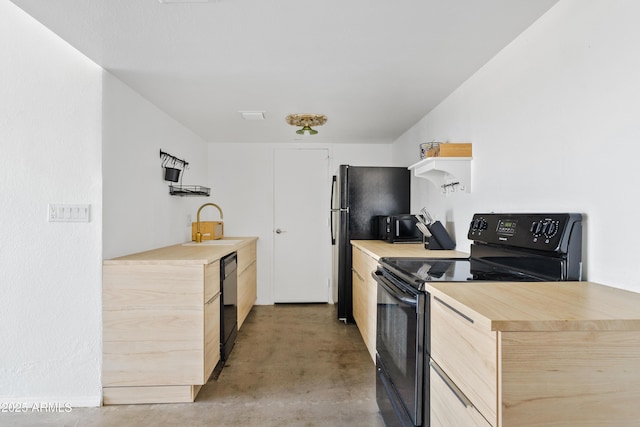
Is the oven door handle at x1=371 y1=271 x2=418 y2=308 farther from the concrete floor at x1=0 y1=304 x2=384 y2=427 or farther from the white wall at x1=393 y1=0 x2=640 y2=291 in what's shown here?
the concrete floor at x1=0 y1=304 x2=384 y2=427

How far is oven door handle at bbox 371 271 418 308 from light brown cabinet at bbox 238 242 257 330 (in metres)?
1.76

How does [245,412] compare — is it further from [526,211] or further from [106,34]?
[106,34]

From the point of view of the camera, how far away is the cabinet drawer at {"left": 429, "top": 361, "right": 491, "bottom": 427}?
3.28 ft

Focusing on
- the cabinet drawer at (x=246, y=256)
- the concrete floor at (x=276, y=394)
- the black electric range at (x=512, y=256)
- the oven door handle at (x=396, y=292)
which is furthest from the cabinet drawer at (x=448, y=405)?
the cabinet drawer at (x=246, y=256)

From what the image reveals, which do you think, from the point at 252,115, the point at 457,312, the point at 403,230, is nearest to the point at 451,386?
the point at 457,312

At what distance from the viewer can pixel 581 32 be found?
1373mm

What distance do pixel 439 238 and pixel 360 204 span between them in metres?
1.28

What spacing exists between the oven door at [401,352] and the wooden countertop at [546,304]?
0.19 meters

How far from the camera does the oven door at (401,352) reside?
55.1 inches

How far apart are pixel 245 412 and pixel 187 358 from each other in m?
0.47

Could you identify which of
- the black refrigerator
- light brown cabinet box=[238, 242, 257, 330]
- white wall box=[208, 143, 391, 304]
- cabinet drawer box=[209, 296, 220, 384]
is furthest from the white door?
cabinet drawer box=[209, 296, 220, 384]

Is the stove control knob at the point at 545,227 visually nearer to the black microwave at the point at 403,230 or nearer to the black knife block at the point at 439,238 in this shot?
the black knife block at the point at 439,238

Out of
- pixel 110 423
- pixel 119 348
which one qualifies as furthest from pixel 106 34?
pixel 110 423

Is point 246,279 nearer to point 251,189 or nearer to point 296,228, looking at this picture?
point 296,228
